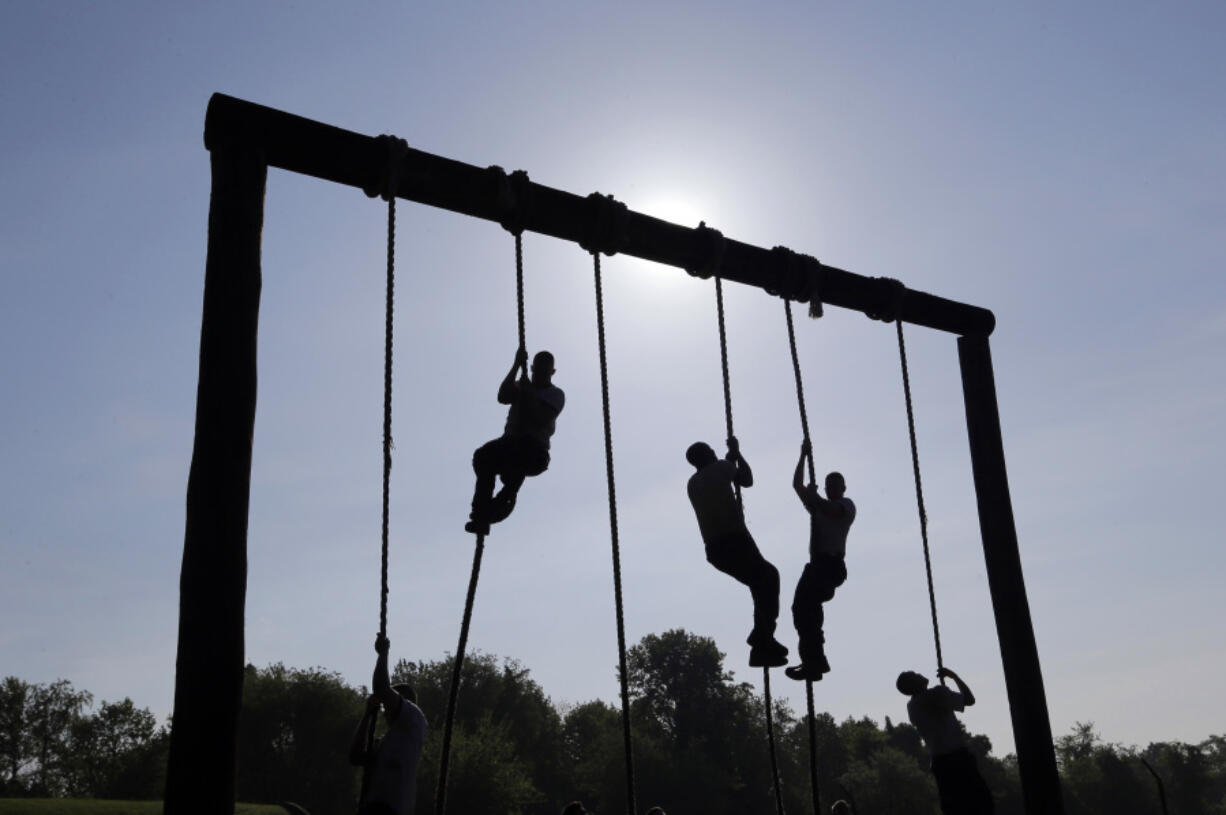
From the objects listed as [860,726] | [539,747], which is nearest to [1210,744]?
[860,726]

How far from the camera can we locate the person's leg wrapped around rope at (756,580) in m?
6.97

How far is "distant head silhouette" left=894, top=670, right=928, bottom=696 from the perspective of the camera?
6977 millimetres

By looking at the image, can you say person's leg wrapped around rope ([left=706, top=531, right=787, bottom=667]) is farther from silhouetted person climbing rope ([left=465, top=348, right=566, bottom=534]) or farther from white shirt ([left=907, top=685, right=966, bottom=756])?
silhouetted person climbing rope ([left=465, top=348, right=566, bottom=534])

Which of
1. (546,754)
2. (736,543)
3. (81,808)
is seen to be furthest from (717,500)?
(546,754)

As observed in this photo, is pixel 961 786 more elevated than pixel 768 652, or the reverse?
pixel 768 652

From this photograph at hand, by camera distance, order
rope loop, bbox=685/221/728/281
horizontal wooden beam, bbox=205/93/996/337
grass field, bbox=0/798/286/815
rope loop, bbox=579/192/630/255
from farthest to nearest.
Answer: grass field, bbox=0/798/286/815
rope loop, bbox=685/221/728/281
rope loop, bbox=579/192/630/255
horizontal wooden beam, bbox=205/93/996/337

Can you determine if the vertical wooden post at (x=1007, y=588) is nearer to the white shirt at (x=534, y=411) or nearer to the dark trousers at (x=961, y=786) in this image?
the dark trousers at (x=961, y=786)

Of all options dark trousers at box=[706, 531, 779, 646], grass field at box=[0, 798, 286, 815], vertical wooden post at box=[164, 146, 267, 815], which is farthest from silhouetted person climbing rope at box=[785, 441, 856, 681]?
grass field at box=[0, 798, 286, 815]

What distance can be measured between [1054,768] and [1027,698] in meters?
0.53

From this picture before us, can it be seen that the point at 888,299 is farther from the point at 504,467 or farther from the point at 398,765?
the point at 398,765

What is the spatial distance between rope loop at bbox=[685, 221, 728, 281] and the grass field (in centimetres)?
3104

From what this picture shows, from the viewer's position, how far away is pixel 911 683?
23.0 ft

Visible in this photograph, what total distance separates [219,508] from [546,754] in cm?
6841

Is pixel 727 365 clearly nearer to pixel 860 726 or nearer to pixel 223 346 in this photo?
pixel 223 346
